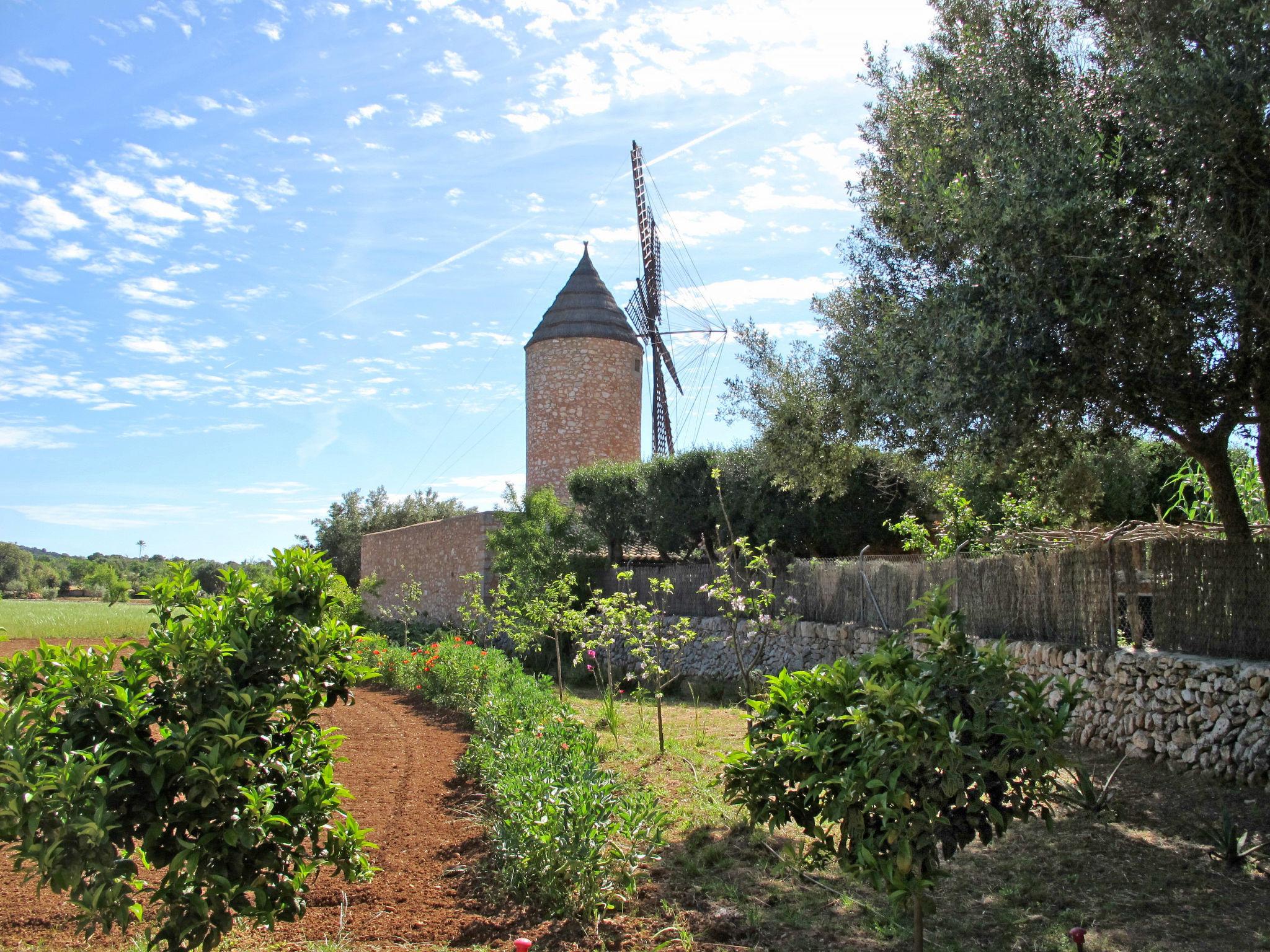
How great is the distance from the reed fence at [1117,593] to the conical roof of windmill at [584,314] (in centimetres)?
1479

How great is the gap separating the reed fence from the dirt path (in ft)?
9.89

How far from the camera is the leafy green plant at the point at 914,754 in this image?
303 centimetres

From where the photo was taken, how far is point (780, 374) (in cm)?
993

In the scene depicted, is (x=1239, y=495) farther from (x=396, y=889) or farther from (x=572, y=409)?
(x=572, y=409)

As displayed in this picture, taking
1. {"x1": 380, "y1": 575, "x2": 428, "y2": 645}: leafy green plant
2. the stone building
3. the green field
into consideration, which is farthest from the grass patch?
the stone building

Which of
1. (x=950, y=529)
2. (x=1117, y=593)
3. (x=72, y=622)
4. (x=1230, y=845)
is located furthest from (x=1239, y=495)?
(x=72, y=622)

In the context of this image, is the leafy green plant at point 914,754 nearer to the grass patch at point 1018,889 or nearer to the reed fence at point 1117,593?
the grass patch at point 1018,889

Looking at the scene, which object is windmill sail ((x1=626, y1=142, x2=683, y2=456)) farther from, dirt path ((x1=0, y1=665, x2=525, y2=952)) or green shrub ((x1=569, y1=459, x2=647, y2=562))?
dirt path ((x1=0, y1=665, x2=525, y2=952))

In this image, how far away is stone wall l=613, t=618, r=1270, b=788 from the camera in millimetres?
6191

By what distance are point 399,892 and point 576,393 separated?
2032cm

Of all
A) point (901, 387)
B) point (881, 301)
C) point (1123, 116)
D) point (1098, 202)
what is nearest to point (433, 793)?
point (901, 387)

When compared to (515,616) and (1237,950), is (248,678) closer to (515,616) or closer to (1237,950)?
(1237,950)

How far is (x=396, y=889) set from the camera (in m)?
4.36

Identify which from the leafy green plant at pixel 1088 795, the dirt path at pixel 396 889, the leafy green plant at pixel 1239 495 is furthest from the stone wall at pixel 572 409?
the leafy green plant at pixel 1088 795
